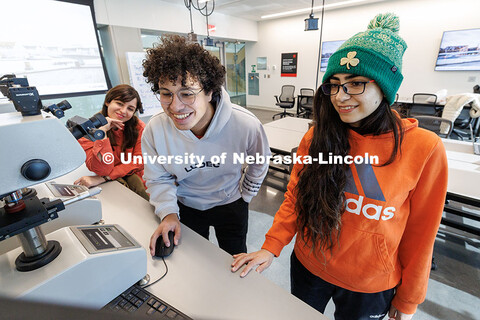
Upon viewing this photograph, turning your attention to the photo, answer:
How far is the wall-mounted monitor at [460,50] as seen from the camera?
15.9 feet

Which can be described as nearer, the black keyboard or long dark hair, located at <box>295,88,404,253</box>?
the black keyboard

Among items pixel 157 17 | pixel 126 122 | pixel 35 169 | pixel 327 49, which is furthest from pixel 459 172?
pixel 327 49

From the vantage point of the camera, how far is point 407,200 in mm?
A: 774

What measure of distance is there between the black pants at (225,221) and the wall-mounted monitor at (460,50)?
658 cm

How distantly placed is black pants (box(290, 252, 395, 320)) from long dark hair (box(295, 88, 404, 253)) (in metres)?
0.17

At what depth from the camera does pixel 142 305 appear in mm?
679

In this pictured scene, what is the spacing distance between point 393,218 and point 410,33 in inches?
269

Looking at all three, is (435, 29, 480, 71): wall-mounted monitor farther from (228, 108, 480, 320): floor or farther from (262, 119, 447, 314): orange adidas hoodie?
(262, 119, 447, 314): orange adidas hoodie

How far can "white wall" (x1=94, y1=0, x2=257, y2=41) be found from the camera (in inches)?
159

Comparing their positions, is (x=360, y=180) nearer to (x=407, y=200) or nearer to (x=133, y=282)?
(x=407, y=200)

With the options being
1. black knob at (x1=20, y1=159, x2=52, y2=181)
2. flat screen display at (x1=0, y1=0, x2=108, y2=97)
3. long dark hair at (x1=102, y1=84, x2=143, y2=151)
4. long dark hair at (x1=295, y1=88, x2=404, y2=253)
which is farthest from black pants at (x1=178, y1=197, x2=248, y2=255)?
flat screen display at (x1=0, y1=0, x2=108, y2=97)

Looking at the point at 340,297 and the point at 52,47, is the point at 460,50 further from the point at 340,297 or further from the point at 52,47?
the point at 52,47

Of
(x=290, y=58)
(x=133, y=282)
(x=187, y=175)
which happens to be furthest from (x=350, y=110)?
(x=290, y=58)

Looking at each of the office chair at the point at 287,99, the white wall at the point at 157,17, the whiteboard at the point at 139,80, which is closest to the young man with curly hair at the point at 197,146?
the whiteboard at the point at 139,80
